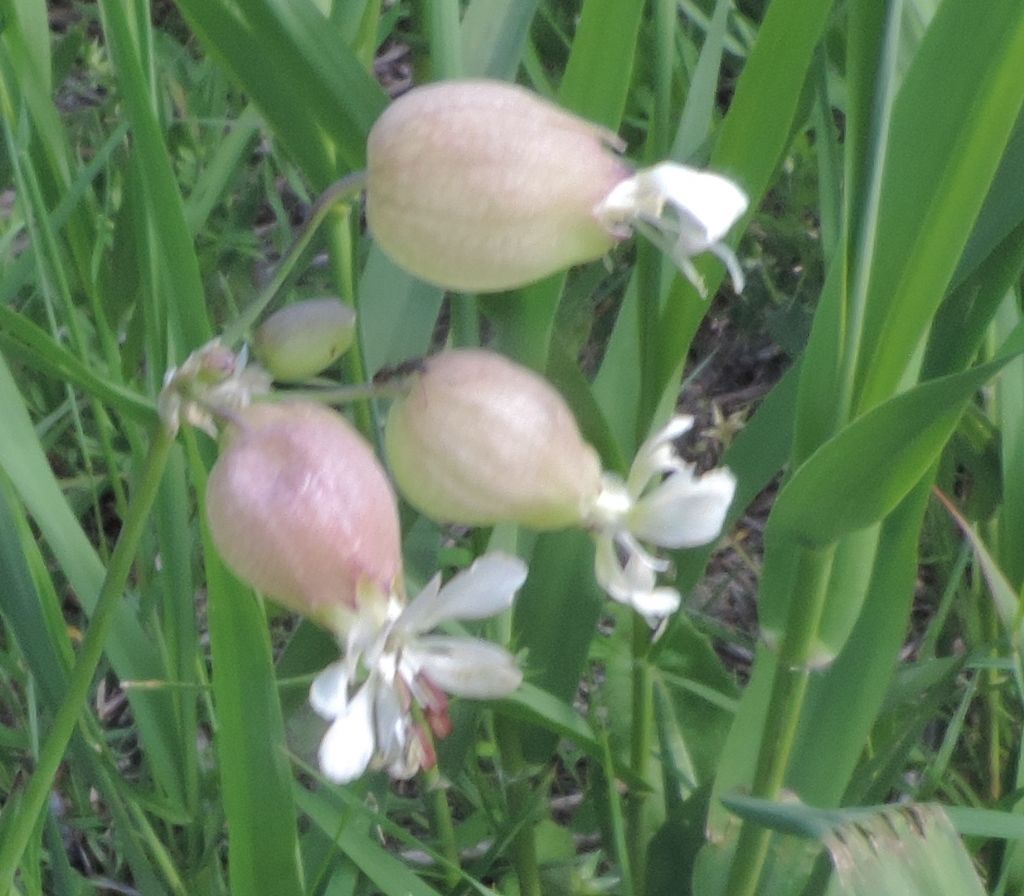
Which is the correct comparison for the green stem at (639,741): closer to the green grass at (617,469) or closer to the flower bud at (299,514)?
the green grass at (617,469)

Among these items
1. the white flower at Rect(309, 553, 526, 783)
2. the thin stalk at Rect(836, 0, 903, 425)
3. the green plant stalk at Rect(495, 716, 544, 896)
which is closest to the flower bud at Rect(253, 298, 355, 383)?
the white flower at Rect(309, 553, 526, 783)

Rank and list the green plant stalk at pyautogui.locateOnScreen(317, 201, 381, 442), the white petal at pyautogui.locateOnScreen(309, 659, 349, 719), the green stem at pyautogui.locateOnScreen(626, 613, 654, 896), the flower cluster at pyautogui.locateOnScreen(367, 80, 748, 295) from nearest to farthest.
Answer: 1. the white petal at pyautogui.locateOnScreen(309, 659, 349, 719)
2. the flower cluster at pyautogui.locateOnScreen(367, 80, 748, 295)
3. the green plant stalk at pyautogui.locateOnScreen(317, 201, 381, 442)
4. the green stem at pyautogui.locateOnScreen(626, 613, 654, 896)

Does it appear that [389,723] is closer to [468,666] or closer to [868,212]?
[468,666]

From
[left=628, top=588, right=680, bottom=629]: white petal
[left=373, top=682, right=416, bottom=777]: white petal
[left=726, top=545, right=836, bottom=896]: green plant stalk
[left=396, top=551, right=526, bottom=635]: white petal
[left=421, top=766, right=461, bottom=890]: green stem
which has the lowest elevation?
[left=421, top=766, right=461, bottom=890]: green stem

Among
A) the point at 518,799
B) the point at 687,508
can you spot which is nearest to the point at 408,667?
the point at 687,508

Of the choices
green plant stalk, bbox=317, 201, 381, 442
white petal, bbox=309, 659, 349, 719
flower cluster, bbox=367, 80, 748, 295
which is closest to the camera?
white petal, bbox=309, 659, 349, 719

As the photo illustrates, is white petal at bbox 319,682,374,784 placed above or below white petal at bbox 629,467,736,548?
below

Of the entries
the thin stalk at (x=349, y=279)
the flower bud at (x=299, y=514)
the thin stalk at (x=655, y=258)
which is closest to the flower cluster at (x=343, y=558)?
the flower bud at (x=299, y=514)

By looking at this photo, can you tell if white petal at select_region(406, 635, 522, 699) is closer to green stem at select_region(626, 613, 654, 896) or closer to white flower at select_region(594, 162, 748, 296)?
white flower at select_region(594, 162, 748, 296)
